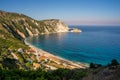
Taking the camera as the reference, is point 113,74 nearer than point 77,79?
Yes

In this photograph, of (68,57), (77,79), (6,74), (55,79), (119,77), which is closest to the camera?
(119,77)

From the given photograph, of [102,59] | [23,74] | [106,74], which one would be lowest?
[102,59]

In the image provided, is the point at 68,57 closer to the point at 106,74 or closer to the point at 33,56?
the point at 33,56

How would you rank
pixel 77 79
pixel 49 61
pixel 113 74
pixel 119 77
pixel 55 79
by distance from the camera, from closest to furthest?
pixel 119 77 < pixel 113 74 < pixel 77 79 < pixel 55 79 < pixel 49 61

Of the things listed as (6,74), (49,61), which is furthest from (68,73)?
(49,61)

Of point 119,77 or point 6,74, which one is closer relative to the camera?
point 119,77

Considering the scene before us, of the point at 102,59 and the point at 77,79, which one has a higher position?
the point at 77,79

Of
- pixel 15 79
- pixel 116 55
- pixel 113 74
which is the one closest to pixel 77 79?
pixel 113 74

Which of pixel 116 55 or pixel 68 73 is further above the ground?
pixel 68 73

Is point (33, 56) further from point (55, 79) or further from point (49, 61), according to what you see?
point (55, 79)
